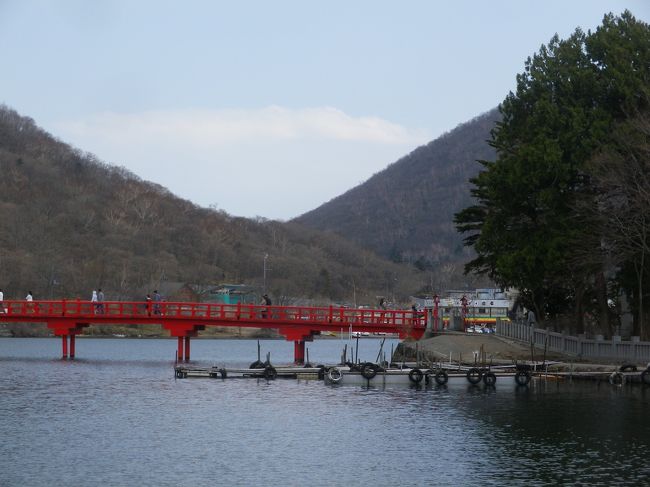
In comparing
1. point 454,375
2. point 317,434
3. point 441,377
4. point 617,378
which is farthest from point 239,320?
point 317,434

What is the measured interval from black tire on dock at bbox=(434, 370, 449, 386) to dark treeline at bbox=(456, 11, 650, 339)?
7734mm

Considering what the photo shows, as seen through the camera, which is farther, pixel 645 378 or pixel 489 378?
pixel 489 378

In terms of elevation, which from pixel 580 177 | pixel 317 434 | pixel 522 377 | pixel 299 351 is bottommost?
pixel 317 434

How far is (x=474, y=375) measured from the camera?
171 ft

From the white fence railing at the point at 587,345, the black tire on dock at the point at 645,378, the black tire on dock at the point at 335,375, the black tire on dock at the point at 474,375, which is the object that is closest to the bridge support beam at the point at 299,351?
the white fence railing at the point at 587,345

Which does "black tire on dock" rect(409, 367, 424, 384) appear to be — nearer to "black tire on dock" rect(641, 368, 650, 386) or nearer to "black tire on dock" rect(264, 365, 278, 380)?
"black tire on dock" rect(264, 365, 278, 380)

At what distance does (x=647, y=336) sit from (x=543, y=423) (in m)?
20.2

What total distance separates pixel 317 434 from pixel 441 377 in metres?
17.1

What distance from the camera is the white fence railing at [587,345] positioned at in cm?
5366

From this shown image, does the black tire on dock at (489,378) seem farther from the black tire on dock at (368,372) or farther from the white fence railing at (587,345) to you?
the black tire on dock at (368,372)

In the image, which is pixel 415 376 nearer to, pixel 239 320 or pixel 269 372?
pixel 269 372

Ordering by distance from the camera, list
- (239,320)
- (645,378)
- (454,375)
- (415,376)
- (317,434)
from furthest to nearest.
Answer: (239,320) < (415,376) < (454,375) < (645,378) < (317,434)

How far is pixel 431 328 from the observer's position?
227 ft

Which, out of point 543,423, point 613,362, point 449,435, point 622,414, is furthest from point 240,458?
point 613,362
